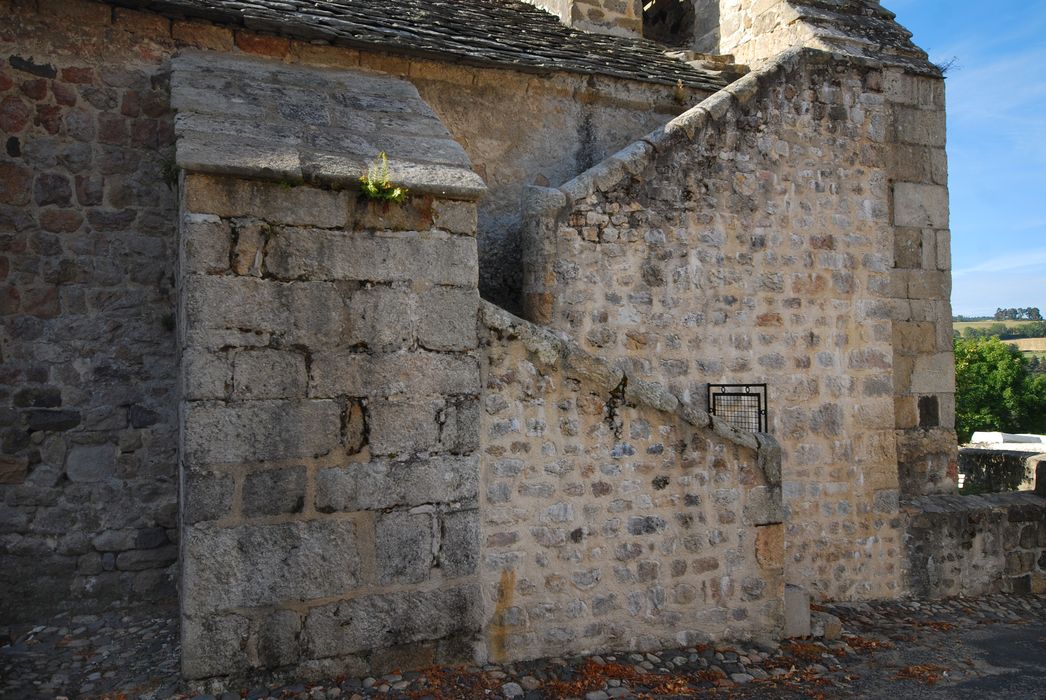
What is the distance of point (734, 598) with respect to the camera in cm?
439

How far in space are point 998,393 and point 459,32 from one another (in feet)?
94.2

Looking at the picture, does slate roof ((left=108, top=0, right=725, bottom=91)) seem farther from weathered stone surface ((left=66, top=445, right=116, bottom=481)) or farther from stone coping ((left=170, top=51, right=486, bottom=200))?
weathered stone surface ((left=66, top=445, right=116, bottom=481))

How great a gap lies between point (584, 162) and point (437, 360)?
3.30m

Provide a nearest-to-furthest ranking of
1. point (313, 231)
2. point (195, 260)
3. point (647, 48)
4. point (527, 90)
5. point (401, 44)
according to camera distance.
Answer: point (195, 260)
point (313, 231)
point (401, 44)
point (527, 90)
point (647, 48)

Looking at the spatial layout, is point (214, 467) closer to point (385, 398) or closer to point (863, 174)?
point (385, 398)

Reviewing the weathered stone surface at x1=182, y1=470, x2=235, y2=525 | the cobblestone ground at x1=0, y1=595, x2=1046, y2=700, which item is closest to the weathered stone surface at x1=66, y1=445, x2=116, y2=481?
the cobblestone ground at x1=0, y1=595, x2=1046, y2=700

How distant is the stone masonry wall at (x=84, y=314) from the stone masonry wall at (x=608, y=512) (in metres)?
2.25

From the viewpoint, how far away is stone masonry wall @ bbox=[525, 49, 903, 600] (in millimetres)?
5277

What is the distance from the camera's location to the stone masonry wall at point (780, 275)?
5277 millimetres

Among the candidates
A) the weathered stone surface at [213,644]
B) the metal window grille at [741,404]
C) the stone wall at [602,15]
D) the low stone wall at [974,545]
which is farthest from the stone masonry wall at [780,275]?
the weathered stone surface at [213,644]

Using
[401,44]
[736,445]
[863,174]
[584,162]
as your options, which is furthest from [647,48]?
[736,445]

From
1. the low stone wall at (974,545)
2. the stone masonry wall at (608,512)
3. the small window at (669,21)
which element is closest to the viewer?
the stone masonry wall at (608,512)

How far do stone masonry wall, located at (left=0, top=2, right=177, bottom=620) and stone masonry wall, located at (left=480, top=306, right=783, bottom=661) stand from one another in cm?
225

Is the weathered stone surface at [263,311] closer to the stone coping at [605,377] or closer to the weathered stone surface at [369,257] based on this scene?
the weathered stone surface at [369,257]
